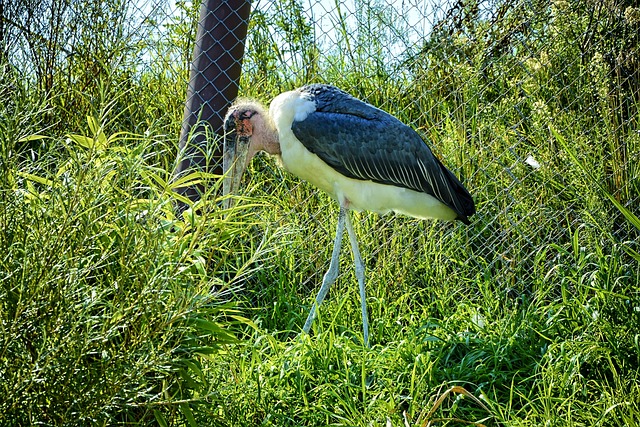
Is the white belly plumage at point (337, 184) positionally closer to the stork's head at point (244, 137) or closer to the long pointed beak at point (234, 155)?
the stork's head at point (244, 137)

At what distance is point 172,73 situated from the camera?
5414mm

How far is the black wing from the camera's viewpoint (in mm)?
4426

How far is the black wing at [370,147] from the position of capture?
14.5 ft

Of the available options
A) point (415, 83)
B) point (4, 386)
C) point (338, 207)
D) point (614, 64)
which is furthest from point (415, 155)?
point (4, 386)

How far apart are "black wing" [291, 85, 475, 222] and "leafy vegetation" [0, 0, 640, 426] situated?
40 cm

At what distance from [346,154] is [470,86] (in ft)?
4.79

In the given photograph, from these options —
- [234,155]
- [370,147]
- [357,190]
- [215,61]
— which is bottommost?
[357,190]

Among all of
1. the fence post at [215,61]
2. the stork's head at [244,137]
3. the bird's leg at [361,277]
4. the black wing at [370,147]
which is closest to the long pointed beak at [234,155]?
the stork's head at [244,137]

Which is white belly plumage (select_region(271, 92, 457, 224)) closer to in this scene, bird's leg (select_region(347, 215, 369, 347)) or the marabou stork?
the marabou stork

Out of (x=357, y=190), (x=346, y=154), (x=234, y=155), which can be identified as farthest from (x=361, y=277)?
(x=234, y=155)

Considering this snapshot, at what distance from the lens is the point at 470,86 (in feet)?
18.4

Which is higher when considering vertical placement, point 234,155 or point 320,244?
point 234,155

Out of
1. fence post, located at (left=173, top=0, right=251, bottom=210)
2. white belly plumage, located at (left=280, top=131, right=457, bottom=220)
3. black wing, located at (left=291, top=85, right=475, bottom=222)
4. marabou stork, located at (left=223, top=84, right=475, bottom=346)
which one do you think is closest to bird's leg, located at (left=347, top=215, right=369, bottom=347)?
marabou stork, located at (left=223, top=84, right=475, bottom=346)

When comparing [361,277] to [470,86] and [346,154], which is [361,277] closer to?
[346,154]
